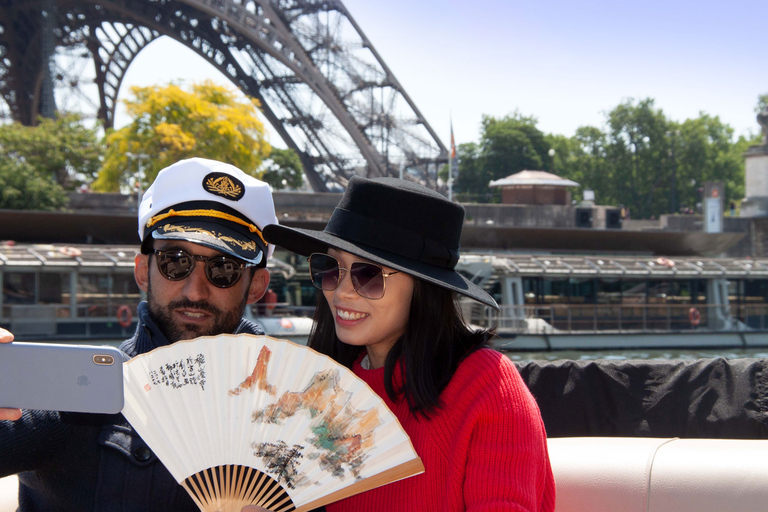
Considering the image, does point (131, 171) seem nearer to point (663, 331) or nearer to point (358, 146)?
point (358, 146)

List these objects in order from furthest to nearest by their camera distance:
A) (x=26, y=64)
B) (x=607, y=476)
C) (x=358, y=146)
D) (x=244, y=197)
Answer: (x=26, y=64), (x=358, y=146), (x=607, y=476), (x=244, y=197)

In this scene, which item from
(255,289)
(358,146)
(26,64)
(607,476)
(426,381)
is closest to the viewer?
(426,381)

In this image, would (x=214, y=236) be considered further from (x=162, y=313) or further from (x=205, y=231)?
(x=162, y=313)

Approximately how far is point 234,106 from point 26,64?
27230 millimetres

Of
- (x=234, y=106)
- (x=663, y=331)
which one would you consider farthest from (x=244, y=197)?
(x=234, y=106)

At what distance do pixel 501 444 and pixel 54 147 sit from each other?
3641 centimetres

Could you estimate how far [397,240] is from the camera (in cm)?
194

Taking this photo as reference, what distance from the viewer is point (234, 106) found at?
31.0 m

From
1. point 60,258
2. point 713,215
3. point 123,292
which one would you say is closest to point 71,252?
point 60,258

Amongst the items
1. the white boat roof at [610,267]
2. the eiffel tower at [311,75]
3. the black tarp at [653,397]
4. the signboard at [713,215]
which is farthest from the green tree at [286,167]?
the black tarp at [653,397]

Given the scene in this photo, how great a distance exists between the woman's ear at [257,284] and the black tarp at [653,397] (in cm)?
114

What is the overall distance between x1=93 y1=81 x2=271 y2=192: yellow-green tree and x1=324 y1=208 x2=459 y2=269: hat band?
Answer: 27.9 meters

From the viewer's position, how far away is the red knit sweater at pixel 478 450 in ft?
5.66

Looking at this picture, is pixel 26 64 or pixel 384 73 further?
pixel 26 64
